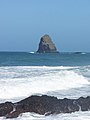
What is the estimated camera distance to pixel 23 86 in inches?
765

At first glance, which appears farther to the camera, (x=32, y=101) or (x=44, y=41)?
(x=44, y=41)

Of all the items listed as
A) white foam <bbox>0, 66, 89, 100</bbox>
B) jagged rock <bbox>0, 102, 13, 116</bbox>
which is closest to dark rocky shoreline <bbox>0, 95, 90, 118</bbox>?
jagged rock <bbox>0, 102, 13, 116</bbox>

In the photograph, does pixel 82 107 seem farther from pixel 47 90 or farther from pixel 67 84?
pixel 67 84

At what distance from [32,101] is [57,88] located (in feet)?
25.5

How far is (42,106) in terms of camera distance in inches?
492

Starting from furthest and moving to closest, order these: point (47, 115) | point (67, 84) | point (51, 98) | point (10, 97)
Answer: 1. point (67, 84)
2. point (10, 97)
3. point (51, 98)
4. point (47, 115)

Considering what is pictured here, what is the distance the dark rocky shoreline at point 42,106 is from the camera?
39.4 feet

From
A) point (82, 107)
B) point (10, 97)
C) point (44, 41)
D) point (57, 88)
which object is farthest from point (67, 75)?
point (44, 41)

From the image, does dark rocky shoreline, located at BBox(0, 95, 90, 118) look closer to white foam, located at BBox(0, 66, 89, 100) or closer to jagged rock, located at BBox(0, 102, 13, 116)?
jagged rock, located at BBox(0, 102, 13, 116)

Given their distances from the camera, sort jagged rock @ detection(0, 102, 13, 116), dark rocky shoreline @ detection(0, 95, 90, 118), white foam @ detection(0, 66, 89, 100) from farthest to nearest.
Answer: white foam @ detection(0, 66, 89, 100) < dark rocky shoreline @ detection(0, 95, 90, 118) < jagged rock @ detection(0, 102, 13, 116)

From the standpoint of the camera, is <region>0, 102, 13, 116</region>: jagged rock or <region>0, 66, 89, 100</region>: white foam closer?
<region>0, 102, 13, 116</region>: jagged rock

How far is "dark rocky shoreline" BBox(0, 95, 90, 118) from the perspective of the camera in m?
12.0

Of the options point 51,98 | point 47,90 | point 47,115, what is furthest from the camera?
point 47,90

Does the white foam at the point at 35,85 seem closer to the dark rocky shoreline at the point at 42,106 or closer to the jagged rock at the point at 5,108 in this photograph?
the dark rocky shoreline at the point at 42,106
